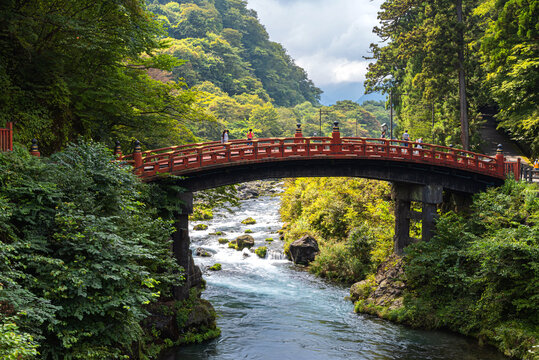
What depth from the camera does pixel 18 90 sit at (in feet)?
61.5

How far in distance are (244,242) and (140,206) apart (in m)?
20.1

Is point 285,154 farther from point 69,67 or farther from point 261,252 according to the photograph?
point 261,252

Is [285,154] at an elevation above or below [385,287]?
above

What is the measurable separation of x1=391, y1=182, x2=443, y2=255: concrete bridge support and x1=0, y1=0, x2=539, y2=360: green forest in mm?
1335

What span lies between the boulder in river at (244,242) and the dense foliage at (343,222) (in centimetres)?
307

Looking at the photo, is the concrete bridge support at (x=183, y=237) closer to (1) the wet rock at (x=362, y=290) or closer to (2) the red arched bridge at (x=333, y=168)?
(2) the red arched bridge at (x=333, y=168)

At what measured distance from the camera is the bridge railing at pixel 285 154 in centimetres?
2083

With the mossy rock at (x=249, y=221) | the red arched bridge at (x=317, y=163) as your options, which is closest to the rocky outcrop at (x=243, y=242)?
the mossy rock at (x=249, y=221)

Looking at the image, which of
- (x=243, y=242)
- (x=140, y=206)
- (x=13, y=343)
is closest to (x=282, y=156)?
(x=140, y=206)

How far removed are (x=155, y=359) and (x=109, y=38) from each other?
13205mm

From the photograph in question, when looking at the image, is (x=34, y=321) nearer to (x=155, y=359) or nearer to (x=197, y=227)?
(x=155, y=359)

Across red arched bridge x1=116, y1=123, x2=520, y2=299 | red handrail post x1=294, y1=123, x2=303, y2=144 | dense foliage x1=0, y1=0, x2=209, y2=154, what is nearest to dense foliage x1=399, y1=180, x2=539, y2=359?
red arched bridge x1=116, y1=123, x2=520, y2=299

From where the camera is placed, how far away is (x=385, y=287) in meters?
24.8

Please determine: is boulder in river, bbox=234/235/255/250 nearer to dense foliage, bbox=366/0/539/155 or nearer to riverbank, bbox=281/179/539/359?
riverbank, bbox=281/179/539/359
